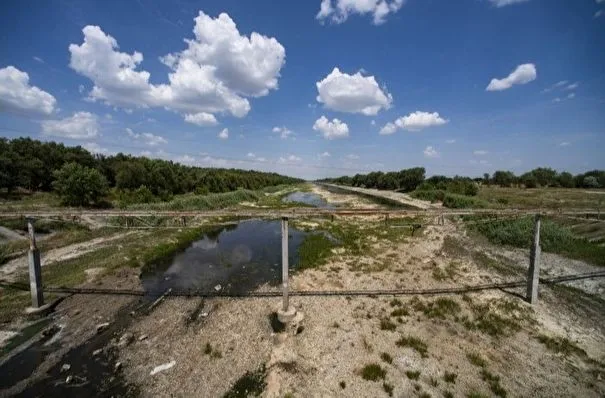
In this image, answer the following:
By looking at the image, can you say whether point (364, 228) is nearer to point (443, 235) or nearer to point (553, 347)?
Answer: point (443, 235)

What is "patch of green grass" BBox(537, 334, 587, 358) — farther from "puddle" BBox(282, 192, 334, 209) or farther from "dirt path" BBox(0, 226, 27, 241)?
"puddle" BBox(282, 192, 334, 209)

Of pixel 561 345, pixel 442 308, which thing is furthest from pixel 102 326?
pixel 561 345

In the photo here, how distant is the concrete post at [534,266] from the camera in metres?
12.3

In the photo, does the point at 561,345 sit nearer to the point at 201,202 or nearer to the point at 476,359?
the point at 476,359

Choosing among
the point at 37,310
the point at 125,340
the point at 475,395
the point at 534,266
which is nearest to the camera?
the point at 475,395

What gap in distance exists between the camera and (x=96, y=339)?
10906 mm

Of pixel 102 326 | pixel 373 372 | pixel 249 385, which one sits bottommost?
pixel 249 385

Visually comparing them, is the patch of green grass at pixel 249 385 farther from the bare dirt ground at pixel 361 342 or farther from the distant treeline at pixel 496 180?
the distant treeline at pixel 496 180

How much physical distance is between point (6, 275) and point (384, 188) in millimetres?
115302

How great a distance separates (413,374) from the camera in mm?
8758

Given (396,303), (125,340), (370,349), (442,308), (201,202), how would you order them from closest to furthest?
(370,349) < (125,340) < (442,308) < (396,303) < (201,202)

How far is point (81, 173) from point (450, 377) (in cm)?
4669

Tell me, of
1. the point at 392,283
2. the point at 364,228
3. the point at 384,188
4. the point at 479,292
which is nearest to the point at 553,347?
the point at 479,292

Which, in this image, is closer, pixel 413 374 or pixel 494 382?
pixel 494 382
